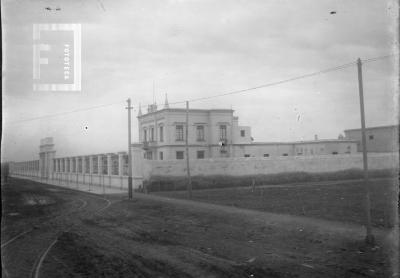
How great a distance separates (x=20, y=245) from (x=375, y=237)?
32.9ft

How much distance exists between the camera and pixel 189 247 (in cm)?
978

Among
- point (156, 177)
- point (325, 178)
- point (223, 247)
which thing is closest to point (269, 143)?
point (325, 178)

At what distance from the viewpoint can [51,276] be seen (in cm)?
716

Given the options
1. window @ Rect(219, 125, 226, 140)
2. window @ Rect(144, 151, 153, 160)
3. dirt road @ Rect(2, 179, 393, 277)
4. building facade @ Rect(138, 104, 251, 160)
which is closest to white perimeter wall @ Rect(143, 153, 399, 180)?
building facade @ Rect(138, 104, 251, 160)

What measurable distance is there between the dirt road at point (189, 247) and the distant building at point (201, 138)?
3019 cm

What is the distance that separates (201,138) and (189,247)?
3864 cm

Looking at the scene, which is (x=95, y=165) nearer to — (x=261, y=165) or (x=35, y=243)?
(x=261, y=165)

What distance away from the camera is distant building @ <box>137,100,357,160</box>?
46219mm

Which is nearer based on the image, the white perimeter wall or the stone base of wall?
the stone base of wall

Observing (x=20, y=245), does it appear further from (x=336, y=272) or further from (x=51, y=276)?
(x=336, y=272)

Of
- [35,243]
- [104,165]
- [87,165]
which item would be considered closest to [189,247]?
[35,243]

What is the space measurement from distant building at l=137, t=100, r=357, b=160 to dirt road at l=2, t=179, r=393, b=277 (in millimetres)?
30185

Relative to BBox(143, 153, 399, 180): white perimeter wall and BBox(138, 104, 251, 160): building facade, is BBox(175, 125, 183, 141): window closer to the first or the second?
BBox(138, 104, 251, 160): building facade

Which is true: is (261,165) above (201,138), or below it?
below
